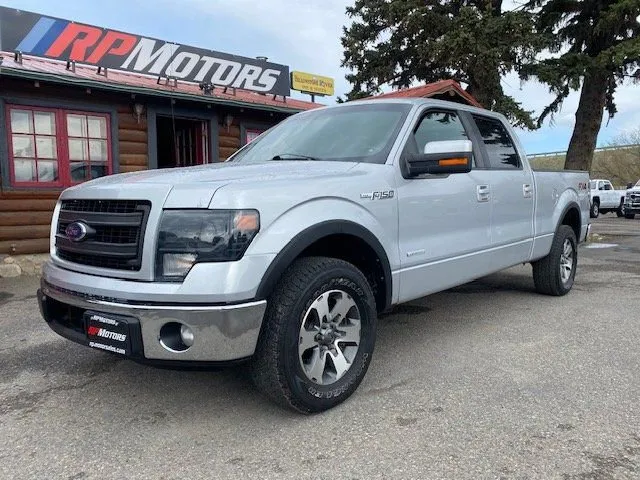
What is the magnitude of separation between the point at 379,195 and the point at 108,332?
1.77 meters

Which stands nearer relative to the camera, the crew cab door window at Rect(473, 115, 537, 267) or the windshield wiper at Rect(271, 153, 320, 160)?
the windshield wiper at Rect(271, 153, 320, 160)

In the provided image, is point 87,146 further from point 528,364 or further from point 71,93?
point 528,364

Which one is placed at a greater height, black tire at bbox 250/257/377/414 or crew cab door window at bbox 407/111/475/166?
crew cab door window at bbox 407/111/475/166

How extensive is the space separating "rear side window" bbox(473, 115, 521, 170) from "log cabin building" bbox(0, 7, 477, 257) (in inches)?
191

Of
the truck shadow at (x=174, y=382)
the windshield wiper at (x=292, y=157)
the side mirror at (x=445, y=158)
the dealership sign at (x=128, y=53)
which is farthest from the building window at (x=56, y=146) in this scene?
the side mirror at (x=445, y=158)

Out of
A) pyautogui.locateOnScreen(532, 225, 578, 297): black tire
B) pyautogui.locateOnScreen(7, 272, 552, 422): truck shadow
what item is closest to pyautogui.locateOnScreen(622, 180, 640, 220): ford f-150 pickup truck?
pyautogui.locateOnScreen(532, 225, 578, 297): black tire

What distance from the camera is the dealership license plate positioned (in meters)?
2.60

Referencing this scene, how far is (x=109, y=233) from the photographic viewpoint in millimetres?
2848

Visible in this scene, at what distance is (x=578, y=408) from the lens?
3.08 metres

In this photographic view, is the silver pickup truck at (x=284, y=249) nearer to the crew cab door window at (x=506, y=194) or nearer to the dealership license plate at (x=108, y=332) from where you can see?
the dealership license plate at (x=108, y=332)

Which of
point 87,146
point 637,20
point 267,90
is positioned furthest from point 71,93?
point 637,20

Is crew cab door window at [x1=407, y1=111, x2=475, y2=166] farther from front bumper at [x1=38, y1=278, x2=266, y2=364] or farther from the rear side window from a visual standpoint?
front bumper at [x1=38, y1=278, x2=266, y2=364]

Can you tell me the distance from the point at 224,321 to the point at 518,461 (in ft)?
5.13

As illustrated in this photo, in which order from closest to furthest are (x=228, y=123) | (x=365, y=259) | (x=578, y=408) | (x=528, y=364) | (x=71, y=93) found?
(x=578, y=408)
(x=365, y=259)
(x=528, y=364)
(x=71, y=93)
(x=228, y=123)
